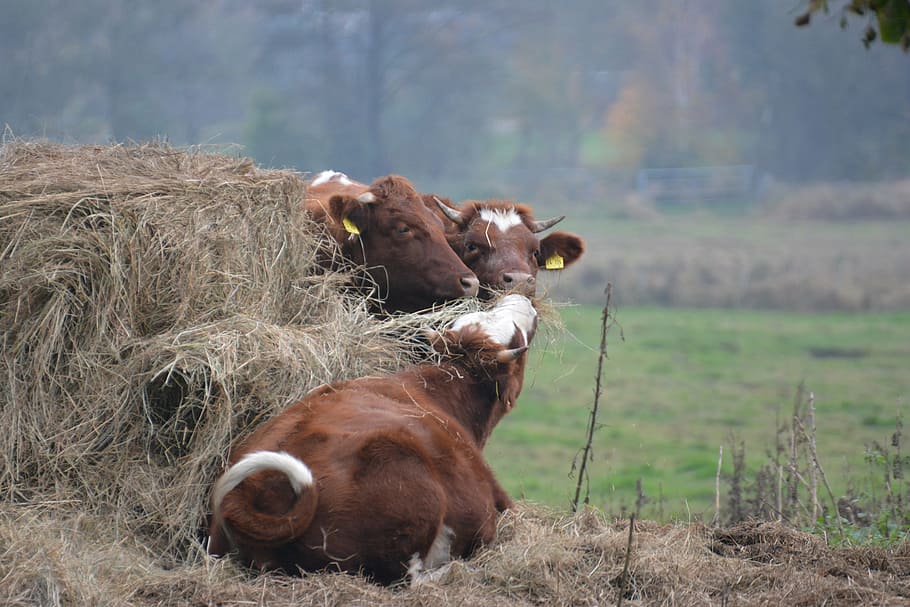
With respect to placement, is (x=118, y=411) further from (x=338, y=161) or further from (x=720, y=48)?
(x=720, y=48)

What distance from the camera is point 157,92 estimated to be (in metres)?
35.2

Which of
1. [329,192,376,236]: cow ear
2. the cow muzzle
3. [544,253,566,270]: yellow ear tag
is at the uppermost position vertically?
[329,192,376,236]: cow ear

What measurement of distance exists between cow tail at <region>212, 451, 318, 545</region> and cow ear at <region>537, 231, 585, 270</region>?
405cm

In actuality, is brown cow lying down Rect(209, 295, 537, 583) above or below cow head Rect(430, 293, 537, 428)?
below

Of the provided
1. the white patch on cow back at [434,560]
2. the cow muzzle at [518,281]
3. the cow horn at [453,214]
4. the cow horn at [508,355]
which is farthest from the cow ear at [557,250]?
the white patch on cow back at [434,560]

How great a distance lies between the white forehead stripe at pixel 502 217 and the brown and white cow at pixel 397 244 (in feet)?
1.23

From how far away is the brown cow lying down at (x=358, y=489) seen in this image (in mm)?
4449

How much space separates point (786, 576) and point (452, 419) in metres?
1.71

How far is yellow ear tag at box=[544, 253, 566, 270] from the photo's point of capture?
820 cm

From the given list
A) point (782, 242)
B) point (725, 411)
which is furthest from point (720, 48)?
point (725, 411)

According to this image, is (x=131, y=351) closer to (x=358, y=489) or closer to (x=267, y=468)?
(x=267, y=468)

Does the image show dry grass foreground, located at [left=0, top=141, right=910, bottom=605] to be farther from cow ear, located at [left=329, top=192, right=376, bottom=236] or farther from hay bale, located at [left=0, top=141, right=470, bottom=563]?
cow ear, located at [left=329, top=192, right=376, bottom=236]

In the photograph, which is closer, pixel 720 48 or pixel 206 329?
pixel 206 329

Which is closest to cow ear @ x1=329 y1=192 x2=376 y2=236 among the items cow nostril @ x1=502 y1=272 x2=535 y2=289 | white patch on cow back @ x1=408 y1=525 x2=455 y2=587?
cow nostril @ x1=502 y1=272 x2=535 y2=289
